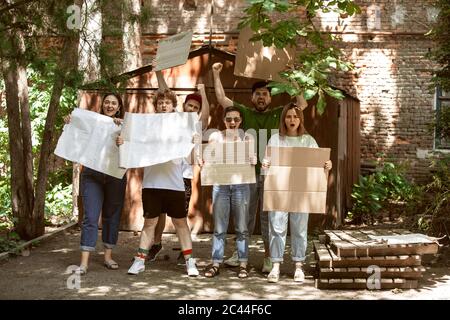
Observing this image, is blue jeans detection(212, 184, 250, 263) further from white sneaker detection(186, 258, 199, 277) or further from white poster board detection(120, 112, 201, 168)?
white poster board detection(120, 112, 201, 168)

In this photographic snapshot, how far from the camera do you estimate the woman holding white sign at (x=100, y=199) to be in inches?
221

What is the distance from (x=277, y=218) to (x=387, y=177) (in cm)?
599

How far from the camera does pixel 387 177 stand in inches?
425

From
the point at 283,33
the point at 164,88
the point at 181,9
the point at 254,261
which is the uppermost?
the point at 181,9

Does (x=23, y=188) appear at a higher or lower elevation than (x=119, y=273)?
higher

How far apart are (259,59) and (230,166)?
169 centimetres

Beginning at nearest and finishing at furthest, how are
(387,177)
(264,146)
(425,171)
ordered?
(264,146), (387,177), (425,171)

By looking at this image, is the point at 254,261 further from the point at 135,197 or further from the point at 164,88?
the point at 135,197

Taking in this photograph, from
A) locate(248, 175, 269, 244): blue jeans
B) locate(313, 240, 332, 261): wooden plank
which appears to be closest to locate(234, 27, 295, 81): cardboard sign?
locate(248, 175, 269, 244): blue jeans

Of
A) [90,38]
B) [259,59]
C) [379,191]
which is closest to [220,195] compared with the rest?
[259,59]

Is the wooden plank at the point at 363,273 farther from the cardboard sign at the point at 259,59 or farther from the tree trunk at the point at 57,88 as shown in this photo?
the tree trunk at the point at 57,88

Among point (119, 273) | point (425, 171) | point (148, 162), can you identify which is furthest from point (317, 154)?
point (425, 171)

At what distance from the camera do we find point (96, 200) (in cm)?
564

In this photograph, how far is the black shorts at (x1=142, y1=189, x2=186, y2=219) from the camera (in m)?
5.48
